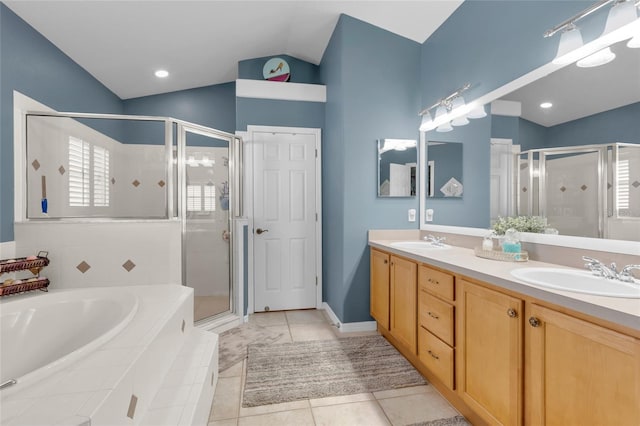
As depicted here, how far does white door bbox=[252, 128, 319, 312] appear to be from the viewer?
11.0 ft

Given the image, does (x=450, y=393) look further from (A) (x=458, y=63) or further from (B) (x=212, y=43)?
(B) (x=212, y=43)

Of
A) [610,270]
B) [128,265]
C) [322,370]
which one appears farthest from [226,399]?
[610,270]

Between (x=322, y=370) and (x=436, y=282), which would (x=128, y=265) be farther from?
(x=436, y=282)

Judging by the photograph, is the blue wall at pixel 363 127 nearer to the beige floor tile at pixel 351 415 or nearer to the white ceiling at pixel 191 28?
the white ceiling at pixel 191 28

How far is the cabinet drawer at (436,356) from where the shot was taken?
5.51ft

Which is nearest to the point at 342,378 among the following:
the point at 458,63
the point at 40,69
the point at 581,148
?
the point at 581,148

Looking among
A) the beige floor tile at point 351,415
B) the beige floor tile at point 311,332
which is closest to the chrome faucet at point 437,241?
the beige floor tile at point 311,332

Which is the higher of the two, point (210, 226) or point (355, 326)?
point (210, 226)

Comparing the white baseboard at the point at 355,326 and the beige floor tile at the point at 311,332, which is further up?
the white baseboard at the point at 355,326

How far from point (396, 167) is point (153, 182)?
2382 millimetres

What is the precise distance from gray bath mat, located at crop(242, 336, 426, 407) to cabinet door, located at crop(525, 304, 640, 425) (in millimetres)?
985

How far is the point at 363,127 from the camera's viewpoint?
2814 millimetres

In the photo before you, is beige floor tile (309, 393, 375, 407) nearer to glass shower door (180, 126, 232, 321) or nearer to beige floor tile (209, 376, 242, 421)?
beige floor tile (209, 376, 242, 421)

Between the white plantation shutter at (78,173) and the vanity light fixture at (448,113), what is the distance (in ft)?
10.5
